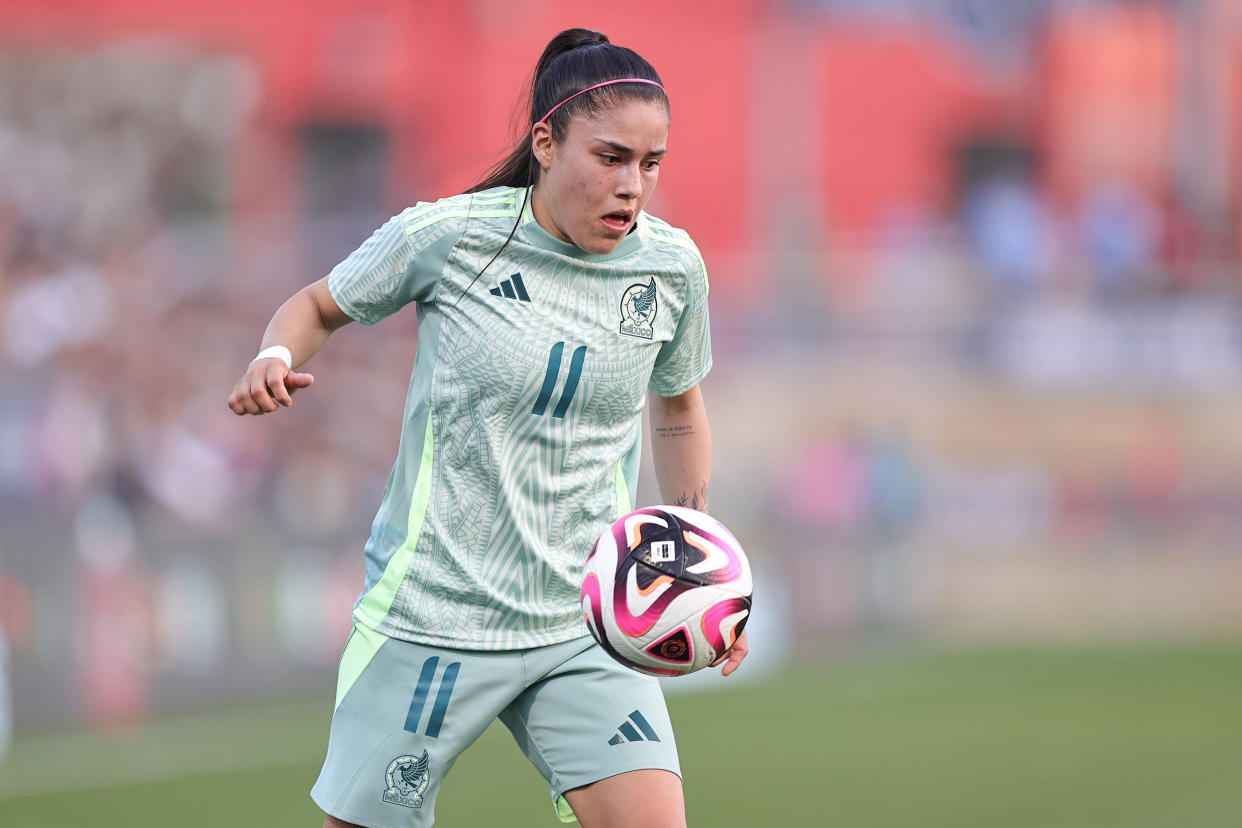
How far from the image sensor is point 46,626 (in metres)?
8.73

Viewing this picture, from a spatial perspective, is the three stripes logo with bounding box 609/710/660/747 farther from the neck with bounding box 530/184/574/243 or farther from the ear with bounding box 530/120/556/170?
the ear with bounding box 530/120/556/170

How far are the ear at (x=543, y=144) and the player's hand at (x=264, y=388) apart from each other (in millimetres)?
777

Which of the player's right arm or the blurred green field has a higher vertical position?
the player's right arm

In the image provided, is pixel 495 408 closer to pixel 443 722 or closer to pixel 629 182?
pixel 629 182

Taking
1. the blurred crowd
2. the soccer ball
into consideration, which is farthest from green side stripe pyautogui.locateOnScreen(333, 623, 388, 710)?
the blurred crowd

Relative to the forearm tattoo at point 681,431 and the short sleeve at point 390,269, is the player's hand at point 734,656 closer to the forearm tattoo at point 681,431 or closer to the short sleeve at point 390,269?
the forearm tattoo at point 681,431

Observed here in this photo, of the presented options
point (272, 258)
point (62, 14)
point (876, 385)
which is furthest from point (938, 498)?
point (62, 14)

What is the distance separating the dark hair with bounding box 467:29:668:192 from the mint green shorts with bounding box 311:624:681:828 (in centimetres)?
117

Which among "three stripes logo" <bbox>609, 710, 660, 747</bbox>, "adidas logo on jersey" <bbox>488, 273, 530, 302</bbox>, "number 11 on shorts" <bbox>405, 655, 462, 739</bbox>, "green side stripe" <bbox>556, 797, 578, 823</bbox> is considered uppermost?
"adidas logo on jersey" <bbox>488, 273, 530, 302</bbox>

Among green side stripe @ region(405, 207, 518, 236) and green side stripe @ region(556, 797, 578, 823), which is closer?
green side stripe @ region(405, 207, 518, 236)

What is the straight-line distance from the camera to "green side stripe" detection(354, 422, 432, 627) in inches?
147

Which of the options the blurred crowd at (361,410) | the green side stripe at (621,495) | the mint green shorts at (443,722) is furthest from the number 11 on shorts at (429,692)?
the blurred crowd at (361,410)

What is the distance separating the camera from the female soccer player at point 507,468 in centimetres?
367

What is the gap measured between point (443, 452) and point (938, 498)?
1004cm
